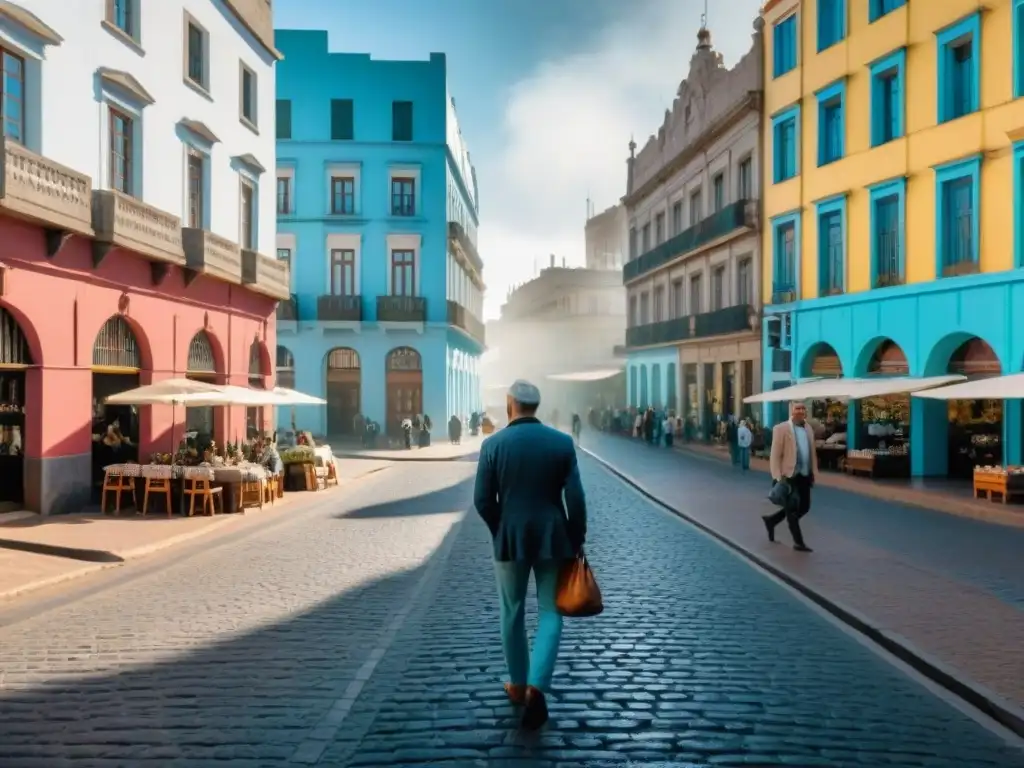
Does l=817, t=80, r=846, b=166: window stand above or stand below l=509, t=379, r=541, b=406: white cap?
above

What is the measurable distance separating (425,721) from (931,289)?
20820mm

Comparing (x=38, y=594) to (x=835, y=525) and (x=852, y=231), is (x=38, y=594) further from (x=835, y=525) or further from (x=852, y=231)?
(x=852, y=231)

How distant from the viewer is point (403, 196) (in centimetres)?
4203

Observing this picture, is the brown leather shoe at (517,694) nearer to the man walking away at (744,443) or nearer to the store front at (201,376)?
the store front at (201,376)

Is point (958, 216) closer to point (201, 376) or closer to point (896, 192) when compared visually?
point (896, 192)

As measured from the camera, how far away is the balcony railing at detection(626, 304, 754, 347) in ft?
113

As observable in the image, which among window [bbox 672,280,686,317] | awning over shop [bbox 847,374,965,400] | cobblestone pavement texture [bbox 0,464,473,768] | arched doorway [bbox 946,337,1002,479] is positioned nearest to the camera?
cobblestone pavement texture [bbox 0,464,473,768]

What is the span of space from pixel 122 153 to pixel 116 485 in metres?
6.16

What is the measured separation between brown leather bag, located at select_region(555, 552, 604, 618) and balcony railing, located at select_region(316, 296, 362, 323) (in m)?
35.7

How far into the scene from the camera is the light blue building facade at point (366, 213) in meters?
41.4

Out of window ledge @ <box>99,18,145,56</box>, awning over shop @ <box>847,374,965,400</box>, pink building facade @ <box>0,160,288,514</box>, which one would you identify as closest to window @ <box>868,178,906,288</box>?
awning over shop @ <box>847,374,965,400</box>

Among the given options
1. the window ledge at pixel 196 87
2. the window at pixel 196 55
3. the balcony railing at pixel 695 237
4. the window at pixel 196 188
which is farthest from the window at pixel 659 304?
the window at pixel 196 55

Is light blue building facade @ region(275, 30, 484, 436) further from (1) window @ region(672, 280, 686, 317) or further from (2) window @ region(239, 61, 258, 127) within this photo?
(2) window @ region(239, 61, 258, 127)

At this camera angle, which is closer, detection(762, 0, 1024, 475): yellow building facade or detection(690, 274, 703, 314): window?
detection(762, 0, 1024, 475): yellow building facade
